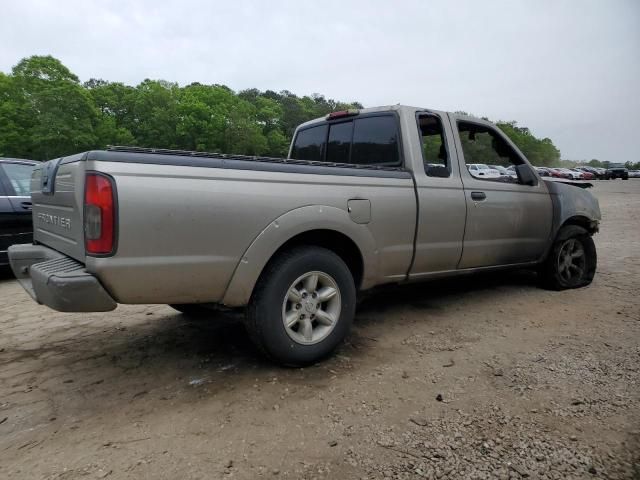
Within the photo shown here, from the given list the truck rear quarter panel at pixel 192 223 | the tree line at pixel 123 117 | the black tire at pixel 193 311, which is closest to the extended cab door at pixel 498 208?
the truck rear quarter panel at pixel 192 223

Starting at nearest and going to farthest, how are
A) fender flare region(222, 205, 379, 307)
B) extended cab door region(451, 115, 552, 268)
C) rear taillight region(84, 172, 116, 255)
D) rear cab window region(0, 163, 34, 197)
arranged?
rear taillight region(84, 172, 116, 255) < fender flare region(222, 205, 379, 307) < extended cab door region(451, 115, 552, 268) < rear cab window region(0, 163, 34, 197)

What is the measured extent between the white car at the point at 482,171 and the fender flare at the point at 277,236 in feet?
4.89

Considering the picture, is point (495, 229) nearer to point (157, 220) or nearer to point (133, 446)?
point (157, 220)

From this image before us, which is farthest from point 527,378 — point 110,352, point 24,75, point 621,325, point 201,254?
point 24,75

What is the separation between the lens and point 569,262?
16.4 feet

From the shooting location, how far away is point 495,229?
418 centimetres

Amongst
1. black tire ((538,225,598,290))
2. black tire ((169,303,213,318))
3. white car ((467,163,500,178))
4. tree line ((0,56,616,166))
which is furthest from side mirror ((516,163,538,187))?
tree line ((0,56,616,166))

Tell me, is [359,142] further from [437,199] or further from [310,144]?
[437,199]

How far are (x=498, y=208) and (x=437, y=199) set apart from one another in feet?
2.77

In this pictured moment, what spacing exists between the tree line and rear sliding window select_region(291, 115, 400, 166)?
117 feet

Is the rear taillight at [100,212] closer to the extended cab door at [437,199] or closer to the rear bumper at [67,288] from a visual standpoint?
the rear bumper at [67,288]

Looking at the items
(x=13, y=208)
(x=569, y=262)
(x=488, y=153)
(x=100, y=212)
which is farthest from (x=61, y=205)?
(x=569, y=262)

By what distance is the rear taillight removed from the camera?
227 centimetres

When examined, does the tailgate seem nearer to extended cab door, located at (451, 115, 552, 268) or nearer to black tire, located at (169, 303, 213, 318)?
black tire, located at (169, 303, 213, 318)
